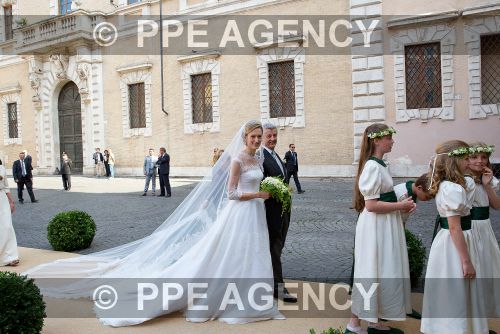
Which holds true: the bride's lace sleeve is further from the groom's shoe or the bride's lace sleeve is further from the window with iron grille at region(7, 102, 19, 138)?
the window with iron grille at region(7, 102, 19, 138)

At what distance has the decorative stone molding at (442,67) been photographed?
15.1 m

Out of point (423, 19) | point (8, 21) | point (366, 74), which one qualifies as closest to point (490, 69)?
point (423, 19)

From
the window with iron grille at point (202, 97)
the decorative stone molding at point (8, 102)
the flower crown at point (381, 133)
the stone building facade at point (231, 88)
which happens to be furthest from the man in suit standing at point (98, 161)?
the flower crown at point (381, 133)

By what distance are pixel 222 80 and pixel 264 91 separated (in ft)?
7.16

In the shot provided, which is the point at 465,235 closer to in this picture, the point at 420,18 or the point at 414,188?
the point at 414,188

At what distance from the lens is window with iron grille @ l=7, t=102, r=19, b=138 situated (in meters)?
27.3

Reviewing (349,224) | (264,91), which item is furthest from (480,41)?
(349,224)

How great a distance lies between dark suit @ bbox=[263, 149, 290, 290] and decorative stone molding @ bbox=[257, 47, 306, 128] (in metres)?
13.1

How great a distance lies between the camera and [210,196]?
5.23 metres

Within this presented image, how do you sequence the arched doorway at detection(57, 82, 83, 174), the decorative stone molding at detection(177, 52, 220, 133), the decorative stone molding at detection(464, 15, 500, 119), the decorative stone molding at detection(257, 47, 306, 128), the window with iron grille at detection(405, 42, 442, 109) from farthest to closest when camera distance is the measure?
the arched doorway at detection(57, 82, 83, 174)
the decorative stone molding at detection(177, 52, 220, 133)
the decorative stone molding at detection(257, 47, 306, 128)
the window with iron grille at detection(405, 42, 442, 109)
the decorative stone molding at detection(464, 15, 500, 119)

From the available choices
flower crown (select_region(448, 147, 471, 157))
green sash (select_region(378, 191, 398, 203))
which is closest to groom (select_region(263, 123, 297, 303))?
green sash (select_region(378, 191, 398, 203))

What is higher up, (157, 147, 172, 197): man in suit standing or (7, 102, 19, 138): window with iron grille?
(7, 102, 19, 138): window with iron grille

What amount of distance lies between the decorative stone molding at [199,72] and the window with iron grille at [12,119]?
12680 mm

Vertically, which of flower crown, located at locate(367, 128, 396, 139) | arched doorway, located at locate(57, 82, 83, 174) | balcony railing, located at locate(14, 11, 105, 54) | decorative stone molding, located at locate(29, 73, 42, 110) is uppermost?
balcony railing, located at locate(14, 11, 105, 54)
